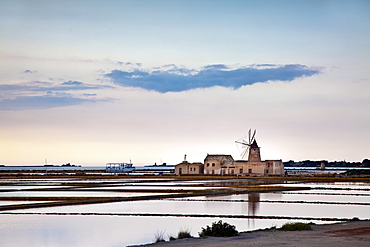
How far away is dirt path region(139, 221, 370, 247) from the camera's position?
13828 millimetres

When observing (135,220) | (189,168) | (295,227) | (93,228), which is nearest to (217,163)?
(189,168)

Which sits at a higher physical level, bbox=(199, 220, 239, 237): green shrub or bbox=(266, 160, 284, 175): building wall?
bbox=(266, 160, 284, 175): building wall

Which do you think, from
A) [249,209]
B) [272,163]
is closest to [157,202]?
[249,209]

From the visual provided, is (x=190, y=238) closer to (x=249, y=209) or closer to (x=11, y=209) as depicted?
(x=249, y=209)

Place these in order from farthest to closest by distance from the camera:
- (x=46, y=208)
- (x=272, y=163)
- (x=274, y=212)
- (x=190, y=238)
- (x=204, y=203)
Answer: (x=272, y=163)
(x=204, y=203)
(x=46, y=208)
(x=274, y=212)
(x=190, y=238)

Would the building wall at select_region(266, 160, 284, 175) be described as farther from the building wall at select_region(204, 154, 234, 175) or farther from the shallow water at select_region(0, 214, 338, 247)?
the shallow water at select_region(0, 214, 338, 247)

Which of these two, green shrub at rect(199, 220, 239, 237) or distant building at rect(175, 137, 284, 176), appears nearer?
green shrub at rect(199, 220, 239, 237)

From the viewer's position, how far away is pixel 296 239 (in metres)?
14.7

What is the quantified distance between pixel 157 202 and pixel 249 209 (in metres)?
6.51

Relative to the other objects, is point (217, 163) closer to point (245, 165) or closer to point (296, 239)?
point (245, 165)

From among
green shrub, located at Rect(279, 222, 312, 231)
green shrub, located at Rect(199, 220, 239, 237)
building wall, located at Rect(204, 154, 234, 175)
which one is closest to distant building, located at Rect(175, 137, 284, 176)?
building wall, located at Rect(204, 154, 234, 175)

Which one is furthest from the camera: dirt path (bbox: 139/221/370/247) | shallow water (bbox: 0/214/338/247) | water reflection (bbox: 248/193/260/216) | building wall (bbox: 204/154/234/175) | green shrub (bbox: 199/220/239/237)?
building wall (bbox: 204/154/234/175)

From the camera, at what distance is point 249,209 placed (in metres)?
26.8

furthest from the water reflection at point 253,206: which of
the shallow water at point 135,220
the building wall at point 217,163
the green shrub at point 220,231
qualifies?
the building wall at point 217,163
